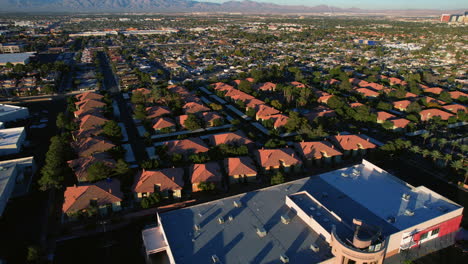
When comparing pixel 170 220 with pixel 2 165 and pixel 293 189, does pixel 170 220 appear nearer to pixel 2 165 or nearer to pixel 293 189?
pixel 293 189

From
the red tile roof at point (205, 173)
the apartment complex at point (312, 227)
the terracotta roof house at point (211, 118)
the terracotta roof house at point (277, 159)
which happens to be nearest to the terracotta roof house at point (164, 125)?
the terracotta roof house at point (211, 118)

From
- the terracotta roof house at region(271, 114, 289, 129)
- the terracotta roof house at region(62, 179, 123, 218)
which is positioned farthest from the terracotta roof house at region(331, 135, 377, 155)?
the terracotta roof house at region(62, 179, 123, 218)

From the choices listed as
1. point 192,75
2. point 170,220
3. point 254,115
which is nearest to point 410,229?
point 170,220

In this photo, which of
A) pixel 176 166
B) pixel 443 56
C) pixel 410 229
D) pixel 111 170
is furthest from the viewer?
pixel 443 56

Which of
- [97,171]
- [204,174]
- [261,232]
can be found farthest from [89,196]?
[261,232]

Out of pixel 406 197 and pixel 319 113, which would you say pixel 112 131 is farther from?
pixel 406 197

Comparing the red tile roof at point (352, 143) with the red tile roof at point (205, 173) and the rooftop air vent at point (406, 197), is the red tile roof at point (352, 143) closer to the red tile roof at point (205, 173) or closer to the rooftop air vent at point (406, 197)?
the rooftop air vent at point (406, 197)
